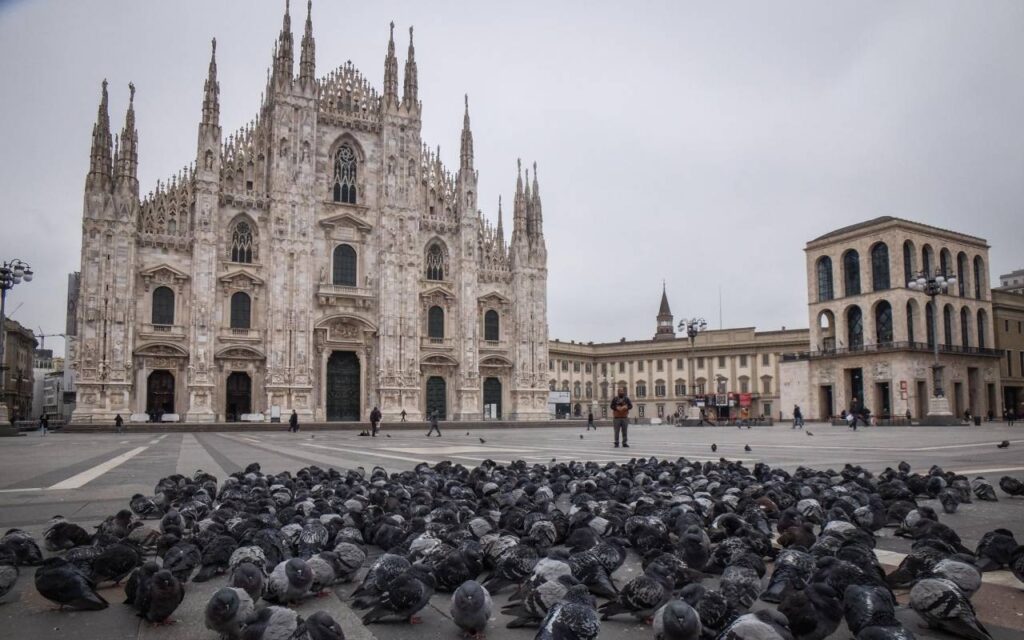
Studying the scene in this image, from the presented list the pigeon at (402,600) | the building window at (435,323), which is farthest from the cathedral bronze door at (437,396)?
the pigeon at (402,600)

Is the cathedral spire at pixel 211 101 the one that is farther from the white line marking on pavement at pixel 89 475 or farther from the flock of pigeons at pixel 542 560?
the flock of pigeons at pixel 542 560

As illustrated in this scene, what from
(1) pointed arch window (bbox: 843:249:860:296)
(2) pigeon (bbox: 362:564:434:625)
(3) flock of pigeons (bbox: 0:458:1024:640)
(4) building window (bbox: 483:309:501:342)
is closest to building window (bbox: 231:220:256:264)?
(4) building window (bbox: 483:309:501:342)

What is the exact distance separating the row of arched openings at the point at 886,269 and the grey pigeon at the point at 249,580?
6214cm

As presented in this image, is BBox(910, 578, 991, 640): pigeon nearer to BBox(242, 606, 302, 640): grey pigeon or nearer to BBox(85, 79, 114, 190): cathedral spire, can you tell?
BBox(242, 606, 302, 640): grey pigeon

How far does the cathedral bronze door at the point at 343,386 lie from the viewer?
145 feet

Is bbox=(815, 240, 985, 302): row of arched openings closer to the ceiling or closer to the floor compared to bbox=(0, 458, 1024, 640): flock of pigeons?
closer to the ceiling

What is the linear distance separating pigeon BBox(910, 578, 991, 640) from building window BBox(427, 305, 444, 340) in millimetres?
44524

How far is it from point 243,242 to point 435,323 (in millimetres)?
13198

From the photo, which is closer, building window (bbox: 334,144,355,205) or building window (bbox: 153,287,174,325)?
building window (bbox: 153,287,174,325)

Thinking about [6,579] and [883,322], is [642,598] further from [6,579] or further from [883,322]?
[883,322]

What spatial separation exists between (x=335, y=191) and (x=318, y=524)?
4305 centimetres

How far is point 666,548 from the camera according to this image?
447 cm

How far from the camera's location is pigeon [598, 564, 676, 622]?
128 inches

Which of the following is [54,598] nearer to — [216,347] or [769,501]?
[769,501]
